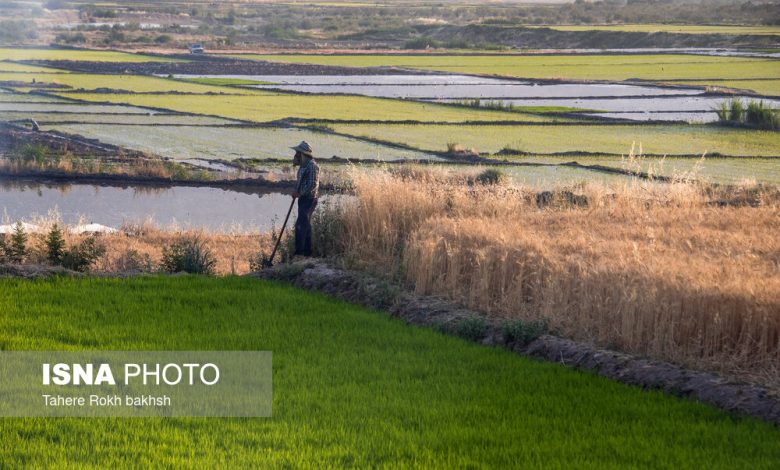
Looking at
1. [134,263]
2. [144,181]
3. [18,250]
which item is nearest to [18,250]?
[18,250]

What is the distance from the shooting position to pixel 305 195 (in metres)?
13.0

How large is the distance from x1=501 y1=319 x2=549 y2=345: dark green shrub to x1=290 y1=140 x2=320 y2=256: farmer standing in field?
13.7 feet

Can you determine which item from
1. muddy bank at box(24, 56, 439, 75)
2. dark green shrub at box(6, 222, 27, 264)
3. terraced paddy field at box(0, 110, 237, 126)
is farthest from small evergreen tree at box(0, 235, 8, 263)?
muddy bank at box(24, 56, 439, 75)

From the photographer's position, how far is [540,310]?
9.50m

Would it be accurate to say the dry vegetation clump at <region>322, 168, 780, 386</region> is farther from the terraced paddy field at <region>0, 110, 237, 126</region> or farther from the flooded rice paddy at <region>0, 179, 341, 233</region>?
the terraced paddy field at <region>0, 110, 237, 126</region>

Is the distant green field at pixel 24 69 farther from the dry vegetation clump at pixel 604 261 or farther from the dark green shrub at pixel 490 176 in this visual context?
the dry vegetation clump at pixel 604 261

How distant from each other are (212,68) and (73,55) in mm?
8232

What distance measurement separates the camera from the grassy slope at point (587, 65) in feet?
146

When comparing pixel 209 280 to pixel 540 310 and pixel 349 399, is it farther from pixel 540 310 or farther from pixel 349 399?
pixel 349 399

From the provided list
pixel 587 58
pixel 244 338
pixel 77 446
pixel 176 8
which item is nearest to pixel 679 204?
pixel 244 338

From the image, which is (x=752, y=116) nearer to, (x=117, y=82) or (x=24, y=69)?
(x=117, y=82)

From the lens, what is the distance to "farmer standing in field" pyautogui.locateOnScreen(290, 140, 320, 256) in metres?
12.8

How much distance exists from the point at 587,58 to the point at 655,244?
45.7 m

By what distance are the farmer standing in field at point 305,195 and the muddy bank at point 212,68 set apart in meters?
33.1
